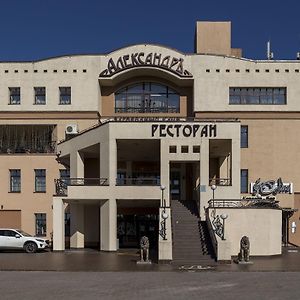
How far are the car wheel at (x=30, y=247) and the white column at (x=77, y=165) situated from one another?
5123 mm

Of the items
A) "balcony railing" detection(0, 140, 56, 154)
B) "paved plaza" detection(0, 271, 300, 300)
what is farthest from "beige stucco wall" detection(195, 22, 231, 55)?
"paved plaza" detection(0, 271, 300, 300)

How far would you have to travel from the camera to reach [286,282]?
18.4 m

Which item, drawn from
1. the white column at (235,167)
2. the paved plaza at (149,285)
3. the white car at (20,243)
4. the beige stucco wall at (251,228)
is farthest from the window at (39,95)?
the paved plaza at (149,285)

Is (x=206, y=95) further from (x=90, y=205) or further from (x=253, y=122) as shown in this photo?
(x=90, y=205)

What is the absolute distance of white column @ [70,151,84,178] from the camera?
33.3 m

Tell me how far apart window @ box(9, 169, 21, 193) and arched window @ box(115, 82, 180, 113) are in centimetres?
832

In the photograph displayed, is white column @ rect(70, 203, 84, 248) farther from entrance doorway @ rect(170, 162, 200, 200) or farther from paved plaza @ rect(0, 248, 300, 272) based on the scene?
entrance doorway @ rect(170, 162, 200, 200)

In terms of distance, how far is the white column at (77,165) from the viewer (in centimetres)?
3334

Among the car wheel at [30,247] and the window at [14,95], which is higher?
the window at [14,95]

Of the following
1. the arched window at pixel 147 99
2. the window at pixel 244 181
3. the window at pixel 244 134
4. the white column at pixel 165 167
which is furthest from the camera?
the arched window at pixel 147 99

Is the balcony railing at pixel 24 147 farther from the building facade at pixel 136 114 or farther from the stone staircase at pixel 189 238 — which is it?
the stone staircase at pixel 189 238

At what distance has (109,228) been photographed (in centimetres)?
2995

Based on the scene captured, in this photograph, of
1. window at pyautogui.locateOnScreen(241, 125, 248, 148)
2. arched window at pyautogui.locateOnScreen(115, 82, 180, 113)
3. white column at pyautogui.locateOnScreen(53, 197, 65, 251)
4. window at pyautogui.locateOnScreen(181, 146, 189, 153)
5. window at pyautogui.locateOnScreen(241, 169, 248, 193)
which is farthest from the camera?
arched window at pyautogui.locateOnScreen(115, 82, 180, 113)

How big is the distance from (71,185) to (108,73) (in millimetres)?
10099
